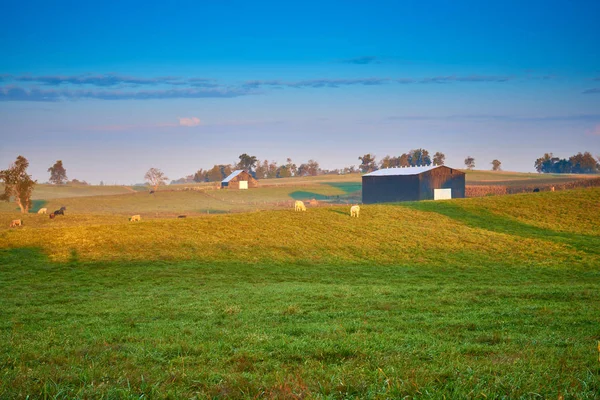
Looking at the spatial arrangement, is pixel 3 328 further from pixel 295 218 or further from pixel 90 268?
pixel 295 218

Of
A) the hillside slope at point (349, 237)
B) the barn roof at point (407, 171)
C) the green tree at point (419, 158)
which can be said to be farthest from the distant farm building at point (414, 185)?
the green tree at point (419, 158)

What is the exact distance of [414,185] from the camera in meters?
84.6

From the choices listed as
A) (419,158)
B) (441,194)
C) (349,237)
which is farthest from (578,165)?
(349,237)

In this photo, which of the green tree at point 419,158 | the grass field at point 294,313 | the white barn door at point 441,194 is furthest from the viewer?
the green tree at point 419,158

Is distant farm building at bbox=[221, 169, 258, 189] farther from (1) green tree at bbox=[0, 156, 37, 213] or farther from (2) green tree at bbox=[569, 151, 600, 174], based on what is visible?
(2) green tree at bbox=[569, 151, 600, 174]

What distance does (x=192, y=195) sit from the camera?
112 m

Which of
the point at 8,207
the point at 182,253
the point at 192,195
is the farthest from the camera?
the point at 192,195

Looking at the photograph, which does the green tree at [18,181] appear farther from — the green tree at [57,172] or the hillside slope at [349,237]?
the green tree at [57,172]

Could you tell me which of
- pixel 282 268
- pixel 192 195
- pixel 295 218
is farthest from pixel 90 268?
pixel 192 195

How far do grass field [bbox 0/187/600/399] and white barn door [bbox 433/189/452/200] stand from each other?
43499 mm

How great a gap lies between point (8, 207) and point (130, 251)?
229ft

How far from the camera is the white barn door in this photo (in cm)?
8550

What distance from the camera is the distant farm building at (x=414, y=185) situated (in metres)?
84.7

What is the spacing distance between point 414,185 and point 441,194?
18.3 feet
